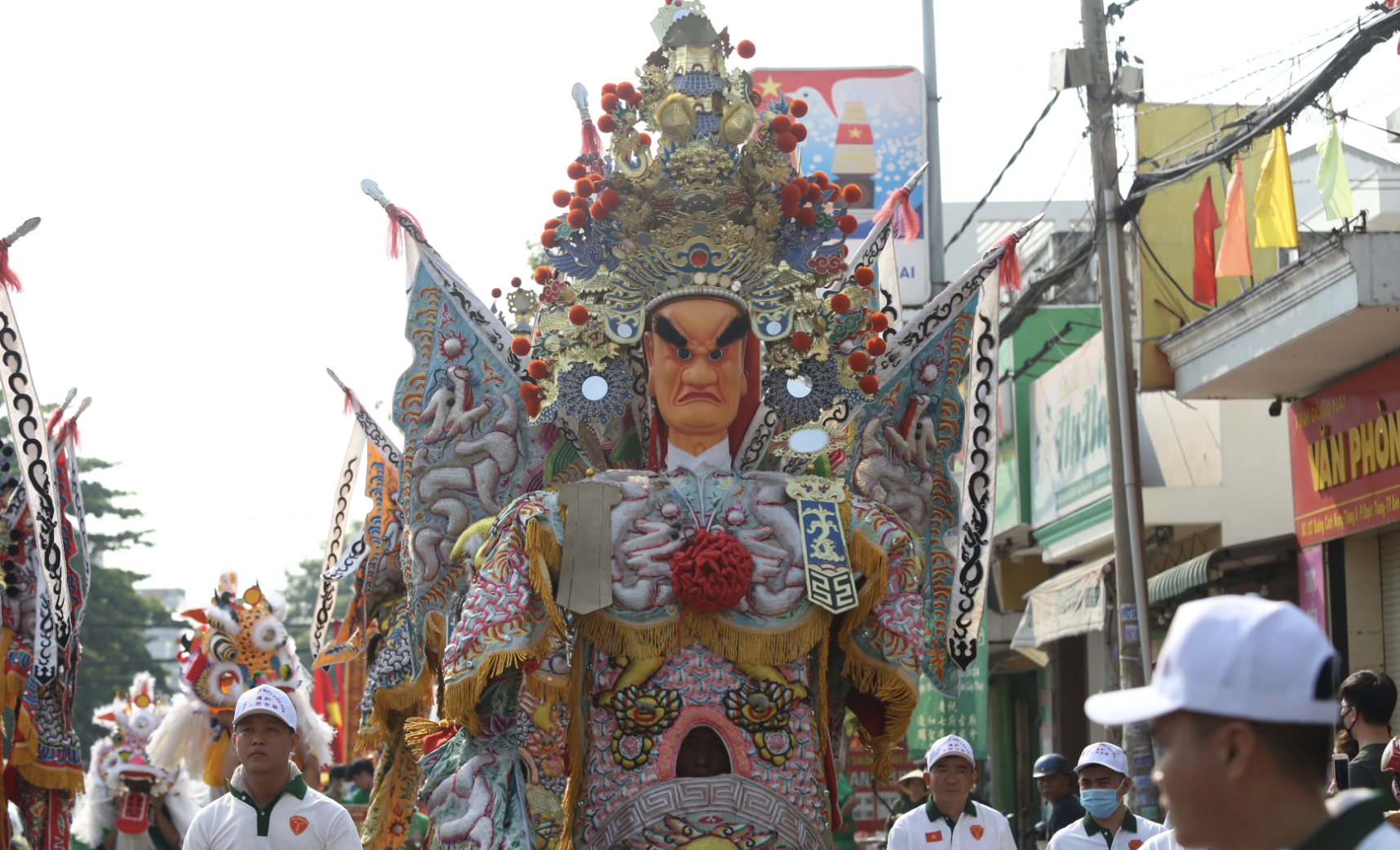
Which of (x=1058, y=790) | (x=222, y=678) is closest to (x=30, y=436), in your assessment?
(x=222, y=678)

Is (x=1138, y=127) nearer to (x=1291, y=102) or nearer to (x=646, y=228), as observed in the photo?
(x=1291, y=102)

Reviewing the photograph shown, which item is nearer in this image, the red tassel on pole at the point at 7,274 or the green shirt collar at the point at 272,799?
the green shirt collar at the point at 272,799

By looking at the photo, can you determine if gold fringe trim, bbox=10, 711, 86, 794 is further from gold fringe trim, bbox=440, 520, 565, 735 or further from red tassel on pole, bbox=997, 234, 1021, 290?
red tassel on pole, bbox=997, 234, 1021, 290

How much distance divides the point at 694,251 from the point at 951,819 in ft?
8.47

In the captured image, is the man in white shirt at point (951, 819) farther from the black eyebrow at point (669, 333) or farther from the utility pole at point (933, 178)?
the utility pole at point (933, 178)

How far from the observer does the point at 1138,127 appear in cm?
1368

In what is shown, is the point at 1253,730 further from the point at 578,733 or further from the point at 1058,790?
the point at 1058,790

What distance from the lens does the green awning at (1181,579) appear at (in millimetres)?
13039

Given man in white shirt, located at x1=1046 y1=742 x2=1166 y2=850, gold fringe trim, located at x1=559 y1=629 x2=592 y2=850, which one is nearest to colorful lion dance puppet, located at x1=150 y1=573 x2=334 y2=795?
gold fringe trim, located at x1=559 y1=629 x2=592 y2=850

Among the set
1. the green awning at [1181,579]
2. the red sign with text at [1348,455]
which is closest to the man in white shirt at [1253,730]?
the red sign with text at [1348,455]

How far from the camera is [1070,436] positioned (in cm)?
1738

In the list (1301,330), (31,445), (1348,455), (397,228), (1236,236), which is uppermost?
(1236,236)

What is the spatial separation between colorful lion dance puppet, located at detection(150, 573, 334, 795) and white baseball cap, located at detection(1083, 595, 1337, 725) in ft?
24.1

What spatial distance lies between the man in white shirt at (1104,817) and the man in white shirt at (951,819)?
0.48 meters
